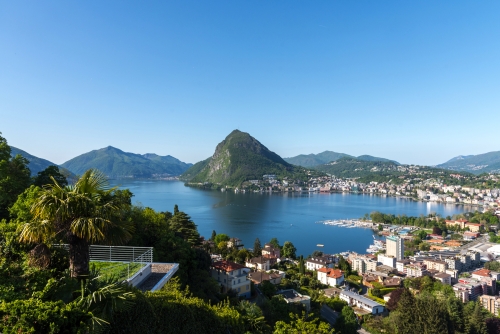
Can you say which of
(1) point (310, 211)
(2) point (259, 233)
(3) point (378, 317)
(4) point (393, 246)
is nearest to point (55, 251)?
(3) point (378, 317)

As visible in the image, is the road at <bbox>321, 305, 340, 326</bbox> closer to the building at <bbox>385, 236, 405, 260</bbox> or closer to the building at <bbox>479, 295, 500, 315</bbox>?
the building at <bbox>479, 295, 500, 315</bbox>

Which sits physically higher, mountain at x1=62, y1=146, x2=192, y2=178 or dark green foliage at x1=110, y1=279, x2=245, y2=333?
mountain at x1=62, y1=146, x2=192, y2=178

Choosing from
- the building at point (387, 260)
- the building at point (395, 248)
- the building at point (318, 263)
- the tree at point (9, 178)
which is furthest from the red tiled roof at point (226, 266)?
the building at point (395, 248)

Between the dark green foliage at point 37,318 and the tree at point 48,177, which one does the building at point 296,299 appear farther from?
the dark green foliage at point 37,318

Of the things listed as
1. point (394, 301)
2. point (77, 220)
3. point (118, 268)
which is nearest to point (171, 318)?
point (77, 220)

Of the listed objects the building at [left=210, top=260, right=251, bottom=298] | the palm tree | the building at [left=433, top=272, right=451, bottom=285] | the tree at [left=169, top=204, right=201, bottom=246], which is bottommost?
the building at [left=433, top=272, right=451, bottom=285]

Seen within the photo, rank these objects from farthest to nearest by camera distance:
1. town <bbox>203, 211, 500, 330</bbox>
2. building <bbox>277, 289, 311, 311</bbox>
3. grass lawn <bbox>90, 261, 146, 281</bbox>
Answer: town <bbox>203, 211, 500, 330</bbox> → building <bbox>277, 289, 311, 311</bbox> → grass lawn <bbox>90, 261, 146, 281</bbox>

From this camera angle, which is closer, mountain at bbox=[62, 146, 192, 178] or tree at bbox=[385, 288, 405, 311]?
tree at bbox=[385, 288, 405, 311]

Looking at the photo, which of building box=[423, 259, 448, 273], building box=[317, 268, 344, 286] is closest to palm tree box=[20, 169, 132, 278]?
building box=[317, 268, 344, 286]

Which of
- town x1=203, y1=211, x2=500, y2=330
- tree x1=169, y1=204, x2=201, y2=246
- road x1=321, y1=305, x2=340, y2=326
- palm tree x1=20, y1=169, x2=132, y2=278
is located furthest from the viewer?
tree x1=169, y1=204, x2=201, y2=246
